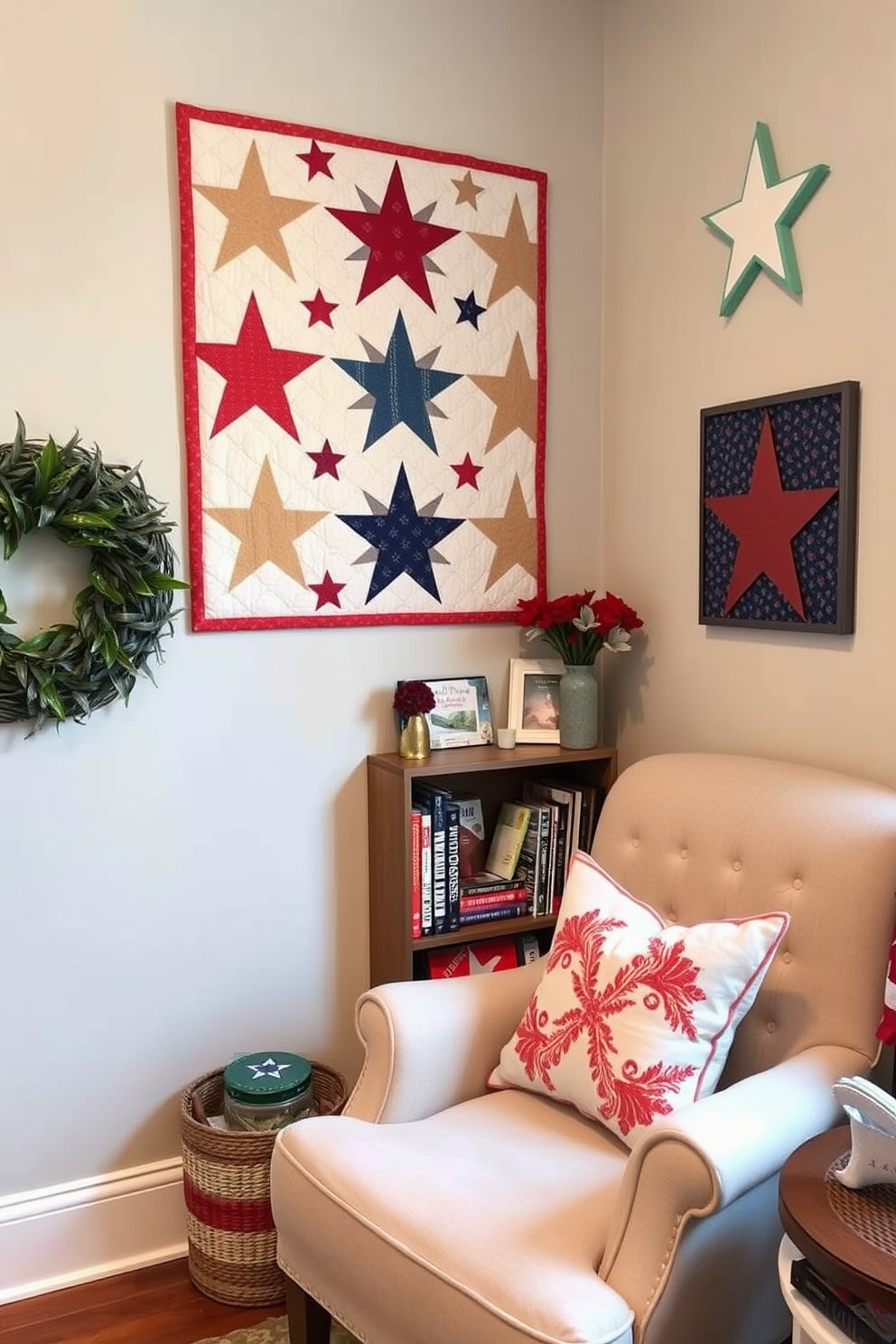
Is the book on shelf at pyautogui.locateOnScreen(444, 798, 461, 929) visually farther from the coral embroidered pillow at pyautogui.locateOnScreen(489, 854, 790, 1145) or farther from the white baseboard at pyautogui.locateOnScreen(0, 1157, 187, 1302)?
the white baseboard at pyautogui.locateOnScreen(0, 1157, 187, 1302)

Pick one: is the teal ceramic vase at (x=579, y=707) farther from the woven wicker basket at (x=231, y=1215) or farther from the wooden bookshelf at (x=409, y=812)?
the woven wicker basket at (x=231, y=1215)

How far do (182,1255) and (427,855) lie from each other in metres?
0.94

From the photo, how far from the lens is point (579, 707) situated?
248cm

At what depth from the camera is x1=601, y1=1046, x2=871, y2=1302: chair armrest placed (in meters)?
1.38

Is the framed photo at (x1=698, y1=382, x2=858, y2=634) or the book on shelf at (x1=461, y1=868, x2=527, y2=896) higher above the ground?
the framed photo at (x1=698, y1=382, x2=858, y2=634)

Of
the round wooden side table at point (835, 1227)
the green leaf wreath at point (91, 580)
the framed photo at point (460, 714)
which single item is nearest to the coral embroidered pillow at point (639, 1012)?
the round wooden side table at point (835, 1227)

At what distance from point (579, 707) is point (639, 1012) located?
2.90ft

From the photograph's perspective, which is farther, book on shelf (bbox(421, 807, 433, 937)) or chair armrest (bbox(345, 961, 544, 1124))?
book on shelf (bbox(421, 807, 433, 937))

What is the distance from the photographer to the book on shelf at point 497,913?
2379 millimetres

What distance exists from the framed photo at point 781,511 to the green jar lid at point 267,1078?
124 centimetres

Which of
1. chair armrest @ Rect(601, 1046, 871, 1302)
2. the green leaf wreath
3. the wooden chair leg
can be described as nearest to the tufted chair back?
chair armrest @ Rect(601, 1046, 871, 1302)

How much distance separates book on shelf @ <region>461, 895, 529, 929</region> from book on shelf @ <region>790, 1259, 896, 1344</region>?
1127 mm

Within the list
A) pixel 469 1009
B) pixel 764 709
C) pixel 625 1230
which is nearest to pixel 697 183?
pixel 764 709

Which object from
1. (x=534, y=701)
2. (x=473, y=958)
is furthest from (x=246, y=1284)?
(x=534, y=701)
